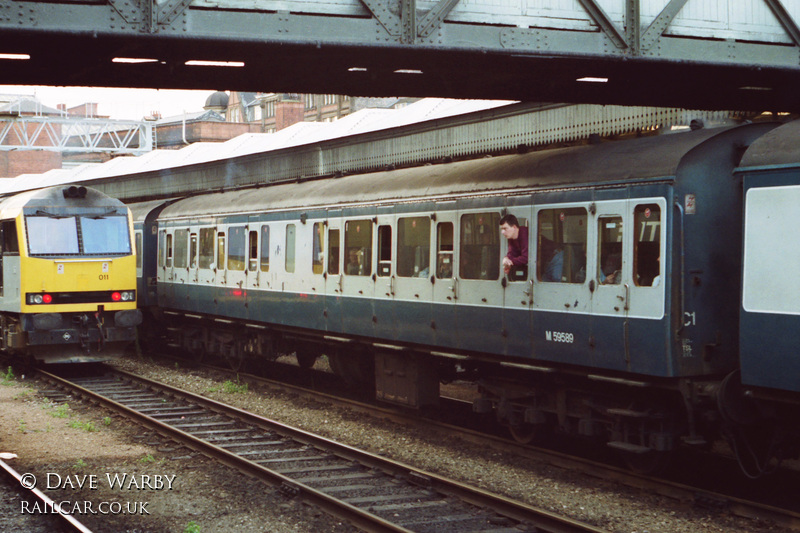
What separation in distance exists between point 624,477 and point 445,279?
134 inches

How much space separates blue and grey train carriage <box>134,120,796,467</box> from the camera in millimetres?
9102

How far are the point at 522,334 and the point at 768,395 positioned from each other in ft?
9.60

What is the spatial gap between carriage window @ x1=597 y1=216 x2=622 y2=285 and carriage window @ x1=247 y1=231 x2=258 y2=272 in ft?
28.8

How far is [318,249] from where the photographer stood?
15.2 m

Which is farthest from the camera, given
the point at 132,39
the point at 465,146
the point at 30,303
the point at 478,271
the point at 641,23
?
the point at 30,303

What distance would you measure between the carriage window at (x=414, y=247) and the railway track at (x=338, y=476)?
8.13 feet

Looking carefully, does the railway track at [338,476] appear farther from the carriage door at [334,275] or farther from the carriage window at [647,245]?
the carriage window at [647,245]

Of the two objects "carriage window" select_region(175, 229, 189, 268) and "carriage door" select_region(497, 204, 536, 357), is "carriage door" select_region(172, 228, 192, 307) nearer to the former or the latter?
"carriage window" select_region(175, 229, 189, 268)

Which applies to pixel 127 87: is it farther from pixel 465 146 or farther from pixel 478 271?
pixel 465 146

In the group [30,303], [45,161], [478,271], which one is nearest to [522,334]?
[478,271]

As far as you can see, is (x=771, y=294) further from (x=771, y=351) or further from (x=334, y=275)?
(x=334, y=275)

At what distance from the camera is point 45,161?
282ft

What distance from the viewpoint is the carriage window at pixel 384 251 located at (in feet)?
43.8

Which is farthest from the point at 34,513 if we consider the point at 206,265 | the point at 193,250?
the point at 193,250
